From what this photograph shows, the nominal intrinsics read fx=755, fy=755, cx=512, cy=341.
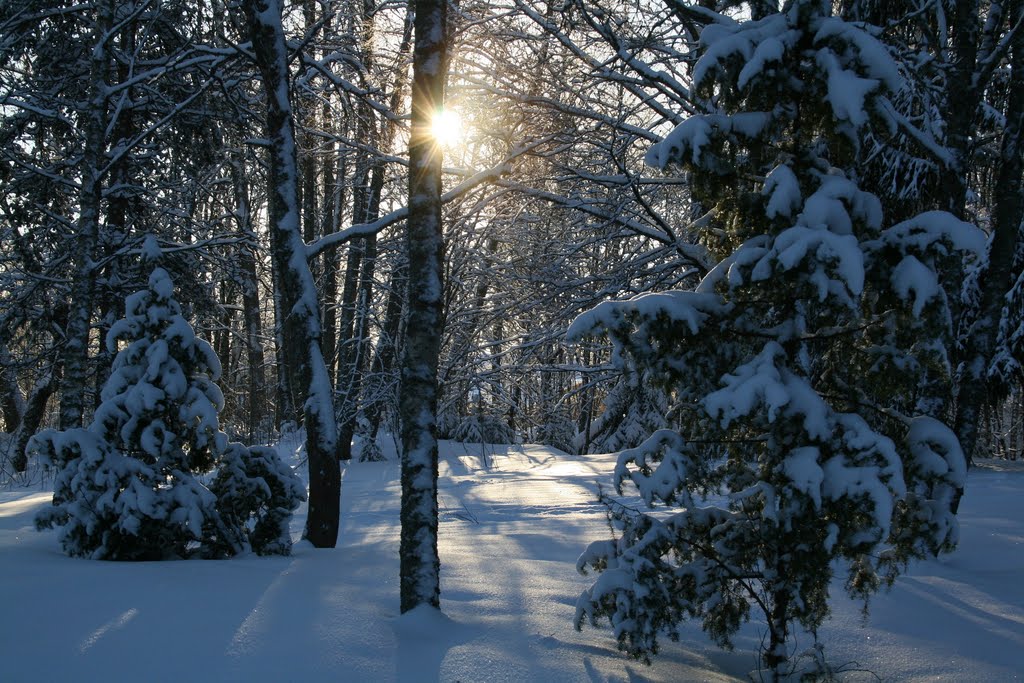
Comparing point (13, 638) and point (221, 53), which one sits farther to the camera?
point (221, 53)

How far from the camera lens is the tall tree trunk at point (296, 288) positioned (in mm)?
7113

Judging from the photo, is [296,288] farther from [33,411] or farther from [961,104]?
[33,411]

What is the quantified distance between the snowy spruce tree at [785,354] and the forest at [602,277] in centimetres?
2

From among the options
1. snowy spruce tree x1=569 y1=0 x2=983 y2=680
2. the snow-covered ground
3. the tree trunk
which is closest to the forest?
snowy spruce tree x1=569 y1=0 x2=983 y2=680

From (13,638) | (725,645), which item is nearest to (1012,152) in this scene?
(725,645)

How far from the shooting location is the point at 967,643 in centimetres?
452

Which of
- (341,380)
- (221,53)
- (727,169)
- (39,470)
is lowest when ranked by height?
(39,470)

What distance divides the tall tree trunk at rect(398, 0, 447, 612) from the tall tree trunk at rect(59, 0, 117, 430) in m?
5.81

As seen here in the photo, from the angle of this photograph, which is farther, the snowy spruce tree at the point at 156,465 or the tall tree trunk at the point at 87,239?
the tall tree trunk at the point at 87,239

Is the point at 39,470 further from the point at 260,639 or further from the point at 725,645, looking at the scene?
the point at 725,645

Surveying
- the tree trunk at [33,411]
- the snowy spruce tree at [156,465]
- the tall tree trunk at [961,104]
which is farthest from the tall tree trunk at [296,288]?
the tree trunk at [33,411]

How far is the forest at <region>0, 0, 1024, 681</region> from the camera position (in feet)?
12.7

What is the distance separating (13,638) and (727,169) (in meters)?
4.47

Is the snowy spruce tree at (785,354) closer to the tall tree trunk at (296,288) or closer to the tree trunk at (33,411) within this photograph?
the tall tree trunk at (296,288)
